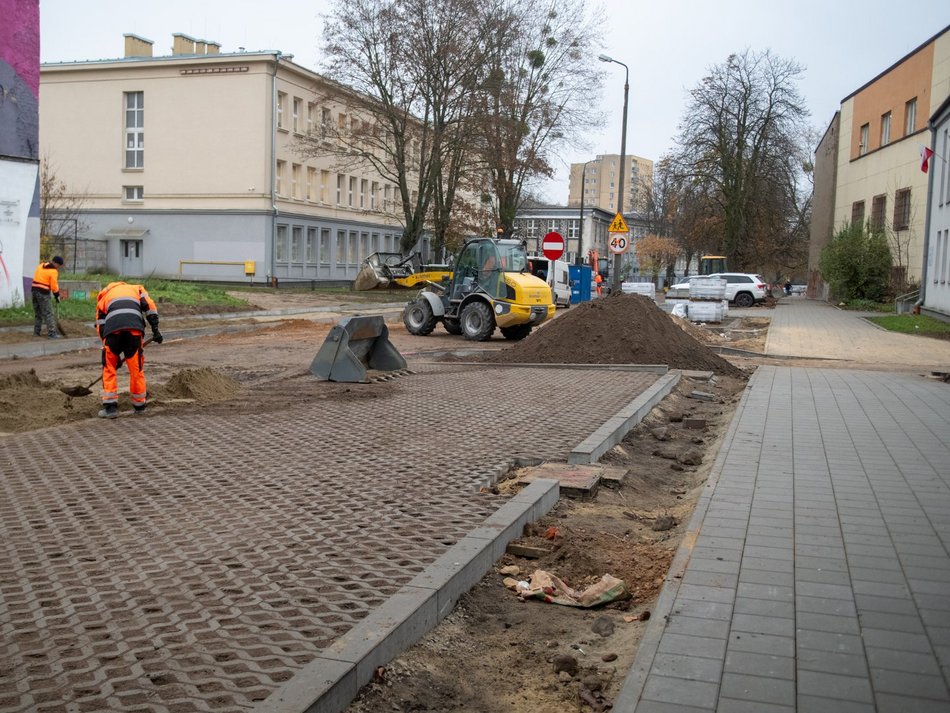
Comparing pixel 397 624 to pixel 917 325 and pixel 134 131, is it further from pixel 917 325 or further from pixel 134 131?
pixel 134 131

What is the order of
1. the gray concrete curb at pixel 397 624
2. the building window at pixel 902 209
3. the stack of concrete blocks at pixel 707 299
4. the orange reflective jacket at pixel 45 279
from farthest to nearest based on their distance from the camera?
the building window at pixel 902 209
the stack of concrete blocks at pixel 707 299
the orange reflective jacket at pixel 45 279
the gray concrete curb at pixel 397 624

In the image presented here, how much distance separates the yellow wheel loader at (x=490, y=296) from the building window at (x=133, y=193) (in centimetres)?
3498

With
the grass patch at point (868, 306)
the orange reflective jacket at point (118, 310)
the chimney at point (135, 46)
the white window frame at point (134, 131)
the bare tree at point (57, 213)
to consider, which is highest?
the chimney at point (135, 46)

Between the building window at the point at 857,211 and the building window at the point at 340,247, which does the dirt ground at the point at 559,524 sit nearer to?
the building window at the point at 857,211

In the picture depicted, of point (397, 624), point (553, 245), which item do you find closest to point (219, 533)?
point (397, 624)

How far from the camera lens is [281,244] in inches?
2112

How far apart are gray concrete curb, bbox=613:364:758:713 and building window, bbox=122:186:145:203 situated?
51180 mm

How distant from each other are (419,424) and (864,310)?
36.4 metres

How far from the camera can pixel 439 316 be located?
23.8 m

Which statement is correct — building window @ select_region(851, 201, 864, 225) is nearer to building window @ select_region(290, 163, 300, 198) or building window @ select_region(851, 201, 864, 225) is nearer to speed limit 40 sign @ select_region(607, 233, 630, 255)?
speed limit 40 sign @ select_region(607, 233, 630, 255)

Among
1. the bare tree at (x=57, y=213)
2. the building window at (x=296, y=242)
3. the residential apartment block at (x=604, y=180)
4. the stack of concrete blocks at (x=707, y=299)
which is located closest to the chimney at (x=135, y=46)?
the bare tree at (x=57, y=213)

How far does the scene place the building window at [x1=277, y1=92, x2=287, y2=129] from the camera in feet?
172

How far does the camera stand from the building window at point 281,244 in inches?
2093

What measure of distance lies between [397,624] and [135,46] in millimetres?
59635
